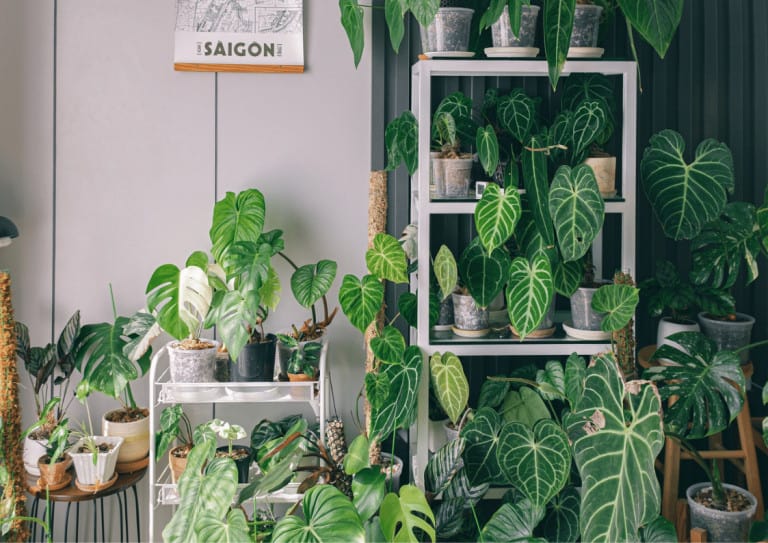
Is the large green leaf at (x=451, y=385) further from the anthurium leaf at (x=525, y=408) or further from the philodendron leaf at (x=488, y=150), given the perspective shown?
the philodendron leaf at (x=488, y=150)

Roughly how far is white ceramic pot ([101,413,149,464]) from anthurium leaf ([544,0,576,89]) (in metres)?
1.79

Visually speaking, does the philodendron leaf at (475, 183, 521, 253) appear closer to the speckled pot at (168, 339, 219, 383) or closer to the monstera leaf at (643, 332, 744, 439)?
the monstera leaf at (643, 332, 744, 439)

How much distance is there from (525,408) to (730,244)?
82cm

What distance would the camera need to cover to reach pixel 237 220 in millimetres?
2742

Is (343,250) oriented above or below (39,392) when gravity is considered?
above

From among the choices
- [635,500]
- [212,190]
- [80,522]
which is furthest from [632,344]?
[80,522]

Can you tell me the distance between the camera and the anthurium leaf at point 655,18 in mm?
2033

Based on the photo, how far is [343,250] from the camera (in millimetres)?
2992

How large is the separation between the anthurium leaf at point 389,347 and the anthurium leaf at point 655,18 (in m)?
1.14

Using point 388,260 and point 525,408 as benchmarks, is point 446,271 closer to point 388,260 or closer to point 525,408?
point 388,260

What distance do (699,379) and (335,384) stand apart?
130cm

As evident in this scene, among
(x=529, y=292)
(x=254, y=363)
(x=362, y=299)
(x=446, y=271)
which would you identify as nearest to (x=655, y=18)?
(x=529, y=292)

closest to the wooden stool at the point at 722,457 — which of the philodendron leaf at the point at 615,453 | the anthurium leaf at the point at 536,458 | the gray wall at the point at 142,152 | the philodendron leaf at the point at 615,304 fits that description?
the philodendron leaf at the point at 615,304

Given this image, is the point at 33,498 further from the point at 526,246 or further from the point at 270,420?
the point at 526,246
